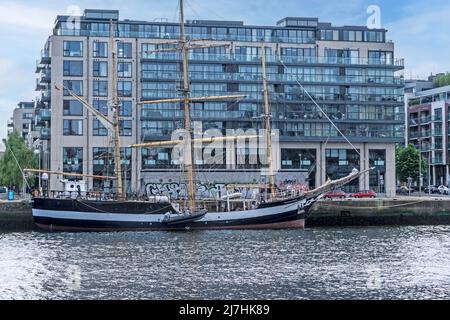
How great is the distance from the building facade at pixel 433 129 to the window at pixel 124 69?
5162cm

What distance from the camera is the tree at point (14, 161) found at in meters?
106

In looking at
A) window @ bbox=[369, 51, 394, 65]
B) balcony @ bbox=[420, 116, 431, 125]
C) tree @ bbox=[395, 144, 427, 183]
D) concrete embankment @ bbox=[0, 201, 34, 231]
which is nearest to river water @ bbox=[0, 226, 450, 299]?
concrete embankment @ bbox=[0, 201, 34, 231]

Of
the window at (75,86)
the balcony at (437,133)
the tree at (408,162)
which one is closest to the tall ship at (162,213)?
the window at (75,86)

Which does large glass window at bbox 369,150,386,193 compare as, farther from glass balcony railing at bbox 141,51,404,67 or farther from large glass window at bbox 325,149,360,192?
glass balcony railing at bbox 141,51,404,67

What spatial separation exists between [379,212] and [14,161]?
53.1 meters

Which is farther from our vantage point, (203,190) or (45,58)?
(45,58)

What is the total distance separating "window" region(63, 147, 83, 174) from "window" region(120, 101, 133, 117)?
23.8 ft

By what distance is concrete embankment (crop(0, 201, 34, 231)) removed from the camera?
73.9 meters

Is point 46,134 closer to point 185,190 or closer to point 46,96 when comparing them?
point 46,96

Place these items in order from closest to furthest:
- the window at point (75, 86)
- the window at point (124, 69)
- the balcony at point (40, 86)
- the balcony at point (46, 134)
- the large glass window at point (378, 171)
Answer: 1. the window at point (75, 86)
2. the balcony at point (46, 134)
3. the window at point (124, 69)
4. the large glass window at point (378, 171)
5. the balcony at point (40, 86)

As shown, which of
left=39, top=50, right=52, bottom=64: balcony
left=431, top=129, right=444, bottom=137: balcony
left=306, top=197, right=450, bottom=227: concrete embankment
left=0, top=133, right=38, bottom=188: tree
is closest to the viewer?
left=306, top=197, right=450, bottom=227: concrete embankment

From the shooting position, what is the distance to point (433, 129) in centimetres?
13638

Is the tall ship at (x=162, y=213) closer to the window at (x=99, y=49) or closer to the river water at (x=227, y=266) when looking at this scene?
the river water at (x=227, y=266)

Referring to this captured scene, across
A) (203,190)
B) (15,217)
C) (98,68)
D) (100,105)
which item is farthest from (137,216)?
(98,68)
